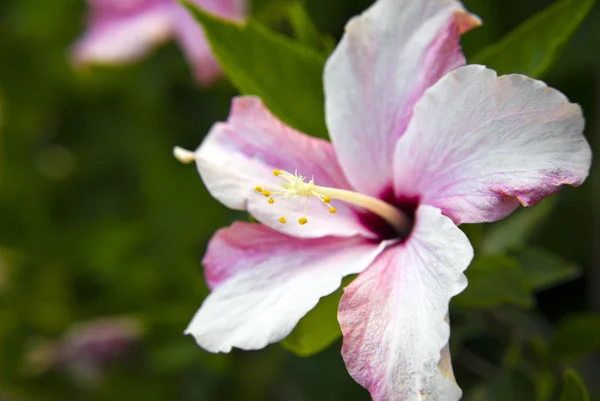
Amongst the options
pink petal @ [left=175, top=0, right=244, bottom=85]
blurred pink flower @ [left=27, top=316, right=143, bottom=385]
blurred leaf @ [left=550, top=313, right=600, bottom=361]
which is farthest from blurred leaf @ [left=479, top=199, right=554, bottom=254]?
blurred pink flower @ [left=27, top=316, right=143, bottom=385]

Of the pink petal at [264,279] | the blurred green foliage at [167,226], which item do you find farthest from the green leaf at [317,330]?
the blurred green foliage at [167,226]

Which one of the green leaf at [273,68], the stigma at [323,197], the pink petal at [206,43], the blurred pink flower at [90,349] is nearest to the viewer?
the stigma at [323,197]

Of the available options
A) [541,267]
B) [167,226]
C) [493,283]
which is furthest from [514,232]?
[167,226]

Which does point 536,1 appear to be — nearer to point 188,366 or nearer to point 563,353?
point 563,353

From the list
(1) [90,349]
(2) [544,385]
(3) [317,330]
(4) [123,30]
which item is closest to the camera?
(3) [317,330]

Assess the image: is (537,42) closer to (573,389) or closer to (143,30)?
(573,389)

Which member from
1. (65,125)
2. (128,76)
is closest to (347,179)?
(128,76)

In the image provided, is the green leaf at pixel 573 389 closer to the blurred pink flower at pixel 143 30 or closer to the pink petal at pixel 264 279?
the pink petal at pixel 264 279
